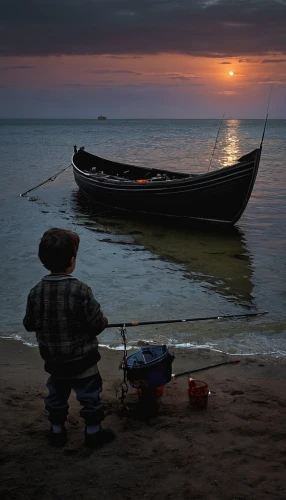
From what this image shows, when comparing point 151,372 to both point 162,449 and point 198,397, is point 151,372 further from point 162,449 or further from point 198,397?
point 162,449

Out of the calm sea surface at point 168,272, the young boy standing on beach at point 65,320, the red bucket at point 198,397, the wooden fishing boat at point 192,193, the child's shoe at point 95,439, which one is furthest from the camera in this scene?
the wooden fishing boat at point 192,193

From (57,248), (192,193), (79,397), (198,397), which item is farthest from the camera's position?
(192,193)

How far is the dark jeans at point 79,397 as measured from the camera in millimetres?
3506

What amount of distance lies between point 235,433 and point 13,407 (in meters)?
2.07

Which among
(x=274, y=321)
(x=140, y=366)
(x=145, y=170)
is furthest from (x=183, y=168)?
(x=140, y=366)

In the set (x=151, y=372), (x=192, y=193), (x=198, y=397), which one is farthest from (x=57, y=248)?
(x=192, y=193)

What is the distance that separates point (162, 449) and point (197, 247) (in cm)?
889

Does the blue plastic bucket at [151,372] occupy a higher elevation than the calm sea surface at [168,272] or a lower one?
higher

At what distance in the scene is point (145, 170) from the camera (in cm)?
1906

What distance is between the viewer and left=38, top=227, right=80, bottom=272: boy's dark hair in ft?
10.6

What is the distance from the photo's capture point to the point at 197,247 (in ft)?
40.1

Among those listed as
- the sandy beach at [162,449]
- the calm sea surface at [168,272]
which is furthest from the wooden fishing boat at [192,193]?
the sandy beach at [162,449]

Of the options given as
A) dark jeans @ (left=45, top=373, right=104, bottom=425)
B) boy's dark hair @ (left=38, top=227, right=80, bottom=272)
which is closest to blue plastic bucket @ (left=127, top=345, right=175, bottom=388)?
dark jeans @ (left=45, top=373, right=104, bottom=425)

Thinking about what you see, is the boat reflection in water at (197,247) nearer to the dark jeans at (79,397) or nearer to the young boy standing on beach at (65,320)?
the dark jeans at (79,397)
